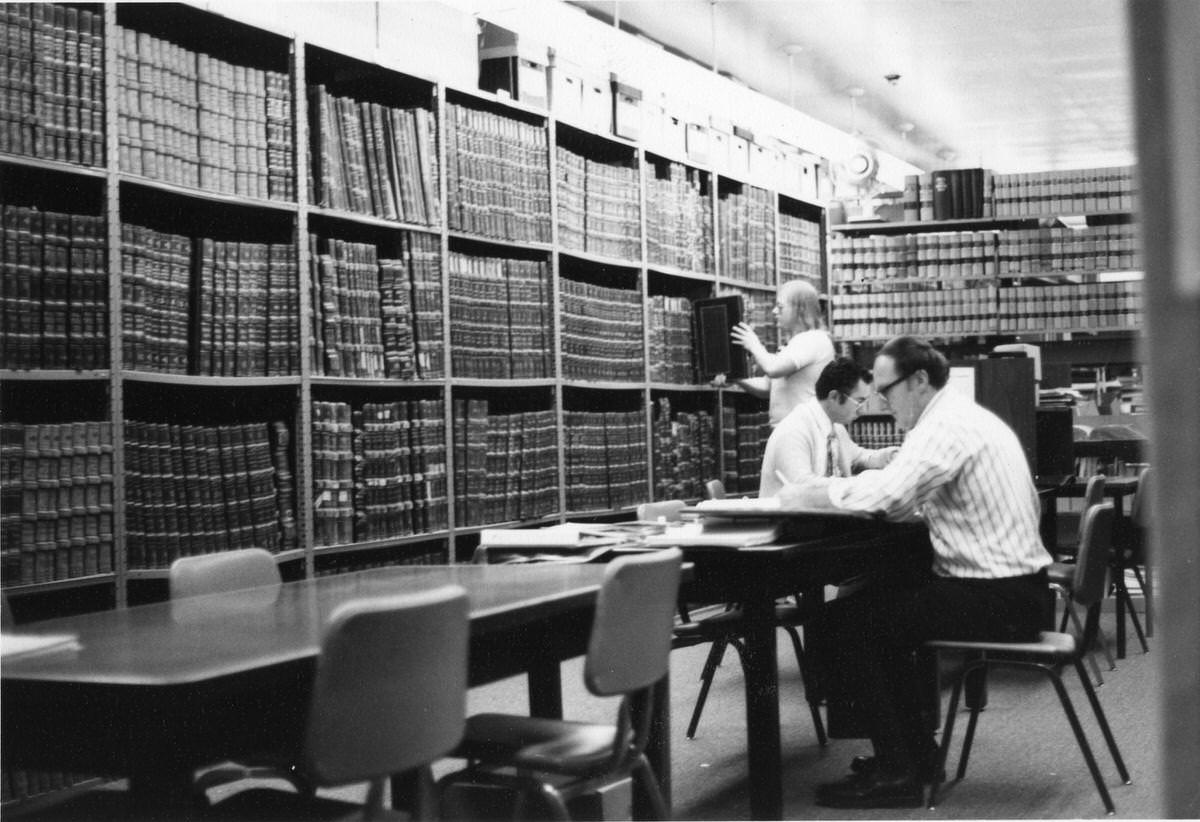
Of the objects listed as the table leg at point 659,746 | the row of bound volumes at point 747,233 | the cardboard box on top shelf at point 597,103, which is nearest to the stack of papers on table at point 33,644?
the table leg at point 659,746

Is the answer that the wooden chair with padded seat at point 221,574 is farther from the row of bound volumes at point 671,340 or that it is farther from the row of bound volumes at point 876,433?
the row of bound volumes at point 876,433

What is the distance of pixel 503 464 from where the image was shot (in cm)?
521

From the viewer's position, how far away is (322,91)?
4.30 meters

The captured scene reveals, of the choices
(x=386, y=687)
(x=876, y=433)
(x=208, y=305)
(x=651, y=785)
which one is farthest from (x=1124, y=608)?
(x=386, y=687)

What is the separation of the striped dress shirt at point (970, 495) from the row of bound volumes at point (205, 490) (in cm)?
172

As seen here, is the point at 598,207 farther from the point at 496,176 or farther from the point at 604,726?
the point at 604,726

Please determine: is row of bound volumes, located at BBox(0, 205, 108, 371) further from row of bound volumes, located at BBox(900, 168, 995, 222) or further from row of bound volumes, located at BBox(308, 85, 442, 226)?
row of bound volumes, located at BBox(900, 168, 995, 222)

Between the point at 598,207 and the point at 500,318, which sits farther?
the point at 598,207

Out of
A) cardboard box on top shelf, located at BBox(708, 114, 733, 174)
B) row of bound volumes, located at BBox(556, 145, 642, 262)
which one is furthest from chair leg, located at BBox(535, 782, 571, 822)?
cardboard box on top shelf, located at BBox(708, 114, 733, 174)

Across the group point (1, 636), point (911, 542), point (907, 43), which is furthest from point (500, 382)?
point (907, 43)

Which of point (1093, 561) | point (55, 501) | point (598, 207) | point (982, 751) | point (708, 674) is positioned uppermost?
point (598, 207)

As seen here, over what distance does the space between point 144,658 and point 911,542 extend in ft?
7.85

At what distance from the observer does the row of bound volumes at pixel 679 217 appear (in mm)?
6312

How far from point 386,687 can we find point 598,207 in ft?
14.2
